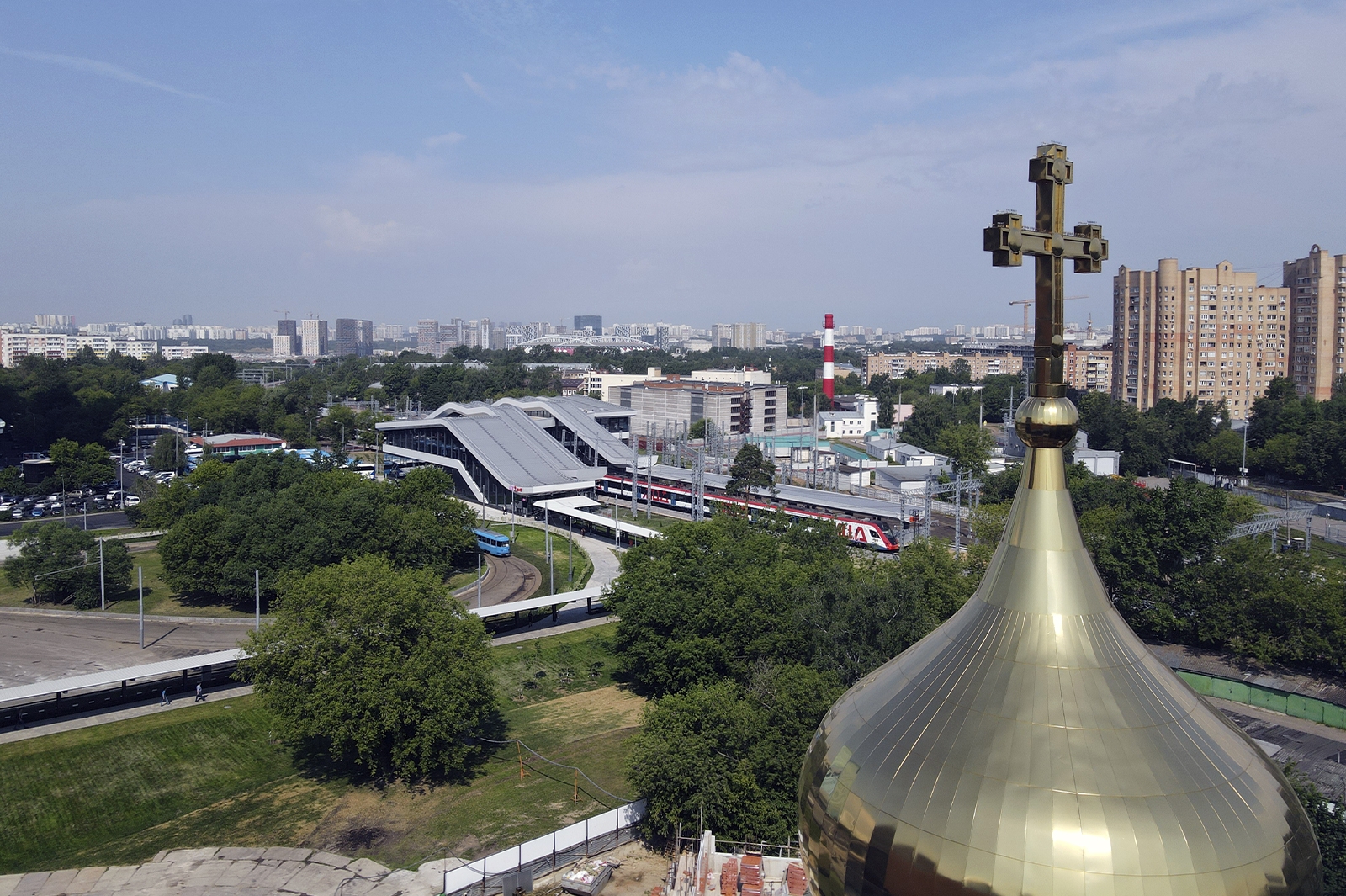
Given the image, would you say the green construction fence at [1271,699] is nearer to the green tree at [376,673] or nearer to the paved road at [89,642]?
the green tree at [376,673]

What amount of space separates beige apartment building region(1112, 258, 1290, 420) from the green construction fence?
72407mm

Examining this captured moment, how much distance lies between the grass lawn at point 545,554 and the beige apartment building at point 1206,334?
224ft

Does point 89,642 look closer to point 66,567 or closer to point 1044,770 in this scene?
point 66,567

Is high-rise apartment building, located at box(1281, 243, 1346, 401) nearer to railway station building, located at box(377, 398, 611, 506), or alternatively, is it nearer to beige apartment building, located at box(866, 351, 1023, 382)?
beige apartment building, located at box(866, 351, 1023, 382)

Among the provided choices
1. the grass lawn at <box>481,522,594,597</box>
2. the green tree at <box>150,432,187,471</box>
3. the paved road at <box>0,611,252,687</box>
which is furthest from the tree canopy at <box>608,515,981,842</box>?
the green tree at <box>150,432,187,471</box>

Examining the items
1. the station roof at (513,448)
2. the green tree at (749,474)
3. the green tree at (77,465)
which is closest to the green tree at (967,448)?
the green tree at (749,474)

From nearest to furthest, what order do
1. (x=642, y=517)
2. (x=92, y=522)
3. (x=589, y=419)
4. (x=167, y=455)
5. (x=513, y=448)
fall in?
1. (x=92, y=522)
2. (x=642, y=517)
3. (x=513, y=448)
4. (x=167, y=455)
5. (x=589, y=419)

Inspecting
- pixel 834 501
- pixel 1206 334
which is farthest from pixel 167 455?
pixel 1206 334

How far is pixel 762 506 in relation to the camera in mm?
56250

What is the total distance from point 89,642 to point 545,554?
23.3 meters

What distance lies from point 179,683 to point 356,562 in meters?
8.83

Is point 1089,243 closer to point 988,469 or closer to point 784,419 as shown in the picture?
point 988,469

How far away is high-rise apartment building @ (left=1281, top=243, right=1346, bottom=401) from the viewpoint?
8775cm

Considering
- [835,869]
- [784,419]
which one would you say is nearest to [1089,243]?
[835,869]
